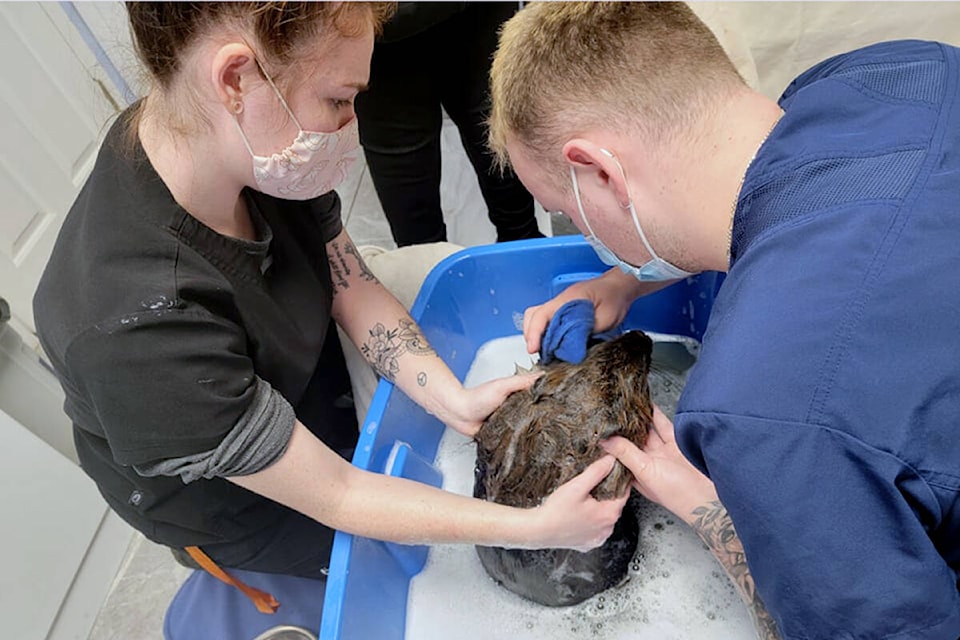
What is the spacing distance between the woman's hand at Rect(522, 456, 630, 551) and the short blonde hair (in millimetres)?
518

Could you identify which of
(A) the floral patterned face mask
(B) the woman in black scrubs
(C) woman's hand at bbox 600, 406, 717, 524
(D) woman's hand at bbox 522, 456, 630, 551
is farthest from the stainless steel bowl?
(A) the floral patterned face mask

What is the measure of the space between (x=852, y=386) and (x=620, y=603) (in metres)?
0.80

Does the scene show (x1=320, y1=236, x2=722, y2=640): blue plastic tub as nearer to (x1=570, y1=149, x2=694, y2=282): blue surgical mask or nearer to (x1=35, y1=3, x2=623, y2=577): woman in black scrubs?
(x1=35, y1=3, x2=623, y2=577): woman in black scrubs

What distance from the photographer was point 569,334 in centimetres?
133

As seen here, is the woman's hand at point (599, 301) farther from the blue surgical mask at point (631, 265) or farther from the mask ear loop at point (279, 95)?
the mask ear loop at point (279, 95)

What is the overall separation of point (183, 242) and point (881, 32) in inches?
69.7

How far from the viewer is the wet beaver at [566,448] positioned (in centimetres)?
118

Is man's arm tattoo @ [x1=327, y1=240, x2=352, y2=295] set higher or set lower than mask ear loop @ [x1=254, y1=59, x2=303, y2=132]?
lower

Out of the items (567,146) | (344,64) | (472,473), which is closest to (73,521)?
(472,473)

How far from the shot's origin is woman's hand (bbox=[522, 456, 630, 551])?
1.09 m

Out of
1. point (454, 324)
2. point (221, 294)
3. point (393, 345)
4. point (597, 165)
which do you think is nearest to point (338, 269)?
point (393, 345)

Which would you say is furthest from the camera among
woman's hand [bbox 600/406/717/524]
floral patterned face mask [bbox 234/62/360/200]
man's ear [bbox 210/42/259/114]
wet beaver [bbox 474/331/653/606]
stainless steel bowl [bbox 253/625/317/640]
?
stainless steel bowl [bbox 253/625/317/640]

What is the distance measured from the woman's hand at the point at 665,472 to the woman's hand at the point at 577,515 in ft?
0.11

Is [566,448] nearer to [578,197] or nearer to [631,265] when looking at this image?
[631,265]
